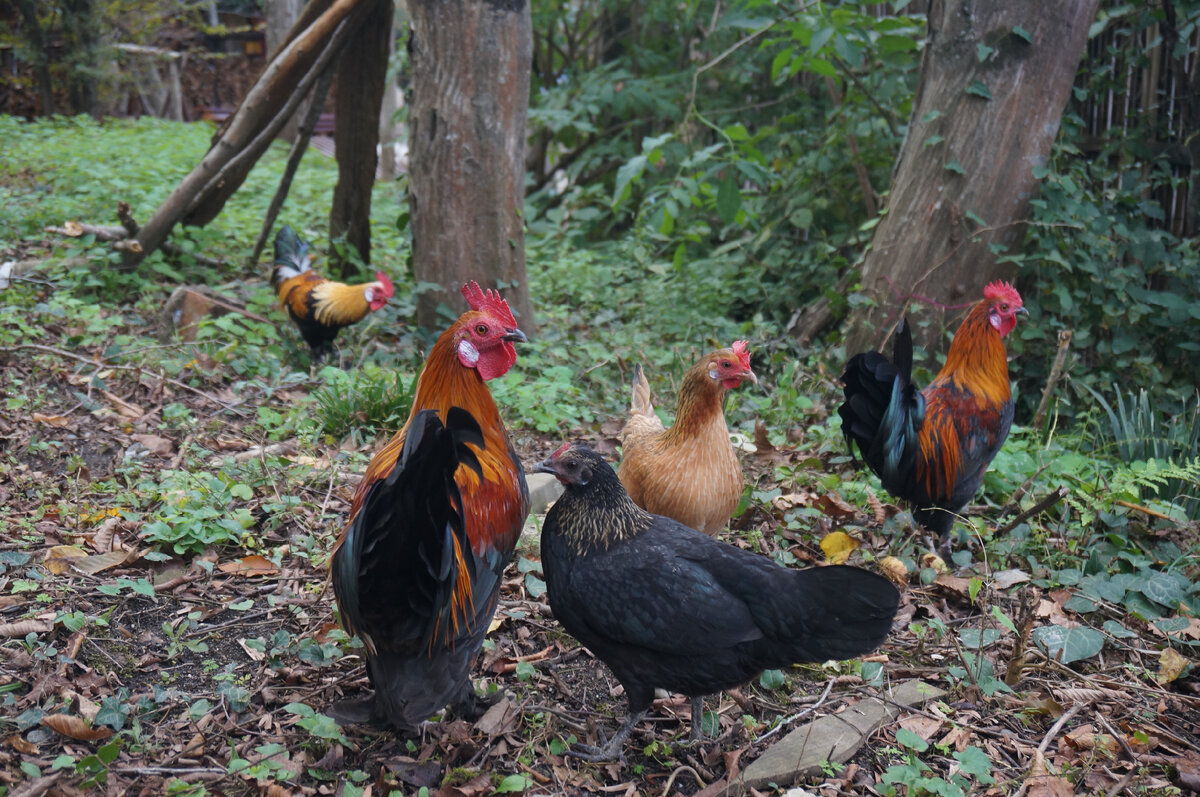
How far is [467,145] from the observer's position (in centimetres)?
580

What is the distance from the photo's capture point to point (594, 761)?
9.56 feet

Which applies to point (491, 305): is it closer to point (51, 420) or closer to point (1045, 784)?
point (1045, 784)

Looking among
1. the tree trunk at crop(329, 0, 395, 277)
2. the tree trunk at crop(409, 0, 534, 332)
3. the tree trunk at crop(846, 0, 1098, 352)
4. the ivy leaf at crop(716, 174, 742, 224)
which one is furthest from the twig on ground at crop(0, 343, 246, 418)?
the tree trunk at crop(846, 0, 1098, 352)

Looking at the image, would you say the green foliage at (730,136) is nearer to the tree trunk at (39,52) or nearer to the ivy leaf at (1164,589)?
the ivy leaf at (1164,589)

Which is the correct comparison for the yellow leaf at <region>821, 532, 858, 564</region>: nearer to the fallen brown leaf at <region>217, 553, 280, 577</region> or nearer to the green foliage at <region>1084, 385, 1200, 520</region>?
the green foliage at <region>1084, 385, 1200, 520</region>

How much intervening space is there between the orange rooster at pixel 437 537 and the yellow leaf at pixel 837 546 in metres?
1.77

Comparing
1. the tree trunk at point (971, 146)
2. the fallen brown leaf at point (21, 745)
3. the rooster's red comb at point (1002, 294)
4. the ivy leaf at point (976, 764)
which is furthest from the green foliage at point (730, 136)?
the fallen brown leaf at point (21, 745)

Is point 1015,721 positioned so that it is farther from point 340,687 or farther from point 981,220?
point 981,220

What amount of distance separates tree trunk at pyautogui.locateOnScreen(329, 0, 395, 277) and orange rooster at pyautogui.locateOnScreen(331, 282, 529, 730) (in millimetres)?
4324

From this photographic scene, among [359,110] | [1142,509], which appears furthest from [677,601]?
[359,110]

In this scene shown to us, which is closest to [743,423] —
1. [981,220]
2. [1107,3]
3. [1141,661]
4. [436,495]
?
[981,220]

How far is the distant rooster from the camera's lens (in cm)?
609

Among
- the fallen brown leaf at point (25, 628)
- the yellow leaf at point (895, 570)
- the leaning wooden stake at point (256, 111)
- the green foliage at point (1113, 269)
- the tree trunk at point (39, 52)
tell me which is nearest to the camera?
the fallen brown leaf at point (25, 628)

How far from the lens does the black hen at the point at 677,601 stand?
8.71 ft
